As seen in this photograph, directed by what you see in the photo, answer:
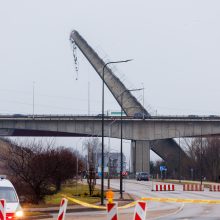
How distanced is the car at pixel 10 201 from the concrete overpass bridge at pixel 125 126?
2984 inches

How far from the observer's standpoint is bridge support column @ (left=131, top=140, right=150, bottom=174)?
104m

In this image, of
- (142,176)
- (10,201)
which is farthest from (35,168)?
(142,176)

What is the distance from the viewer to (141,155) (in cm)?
10812

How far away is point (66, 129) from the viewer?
333ft

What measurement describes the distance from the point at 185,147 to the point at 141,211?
120806 mm

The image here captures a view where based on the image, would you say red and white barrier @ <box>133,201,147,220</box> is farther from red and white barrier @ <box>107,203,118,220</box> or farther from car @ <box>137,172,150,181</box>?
car @ <box>137,172,150,181</box>

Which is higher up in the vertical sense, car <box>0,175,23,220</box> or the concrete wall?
the concrete wall

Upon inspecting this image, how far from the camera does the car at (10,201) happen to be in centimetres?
2180

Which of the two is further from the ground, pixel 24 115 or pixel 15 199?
pixel 24 115

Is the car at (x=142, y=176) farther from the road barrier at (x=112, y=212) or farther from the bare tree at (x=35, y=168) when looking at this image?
the road barrier at (x=112, y=212)

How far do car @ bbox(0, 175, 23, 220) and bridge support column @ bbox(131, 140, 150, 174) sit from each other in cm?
7931

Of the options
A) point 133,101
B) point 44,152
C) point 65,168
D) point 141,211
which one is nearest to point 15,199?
point 141,211

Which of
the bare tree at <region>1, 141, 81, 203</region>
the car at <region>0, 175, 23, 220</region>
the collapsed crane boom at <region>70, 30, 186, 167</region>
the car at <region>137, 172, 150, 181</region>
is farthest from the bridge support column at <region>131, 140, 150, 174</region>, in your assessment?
the car at <region>0, 175, 23, 220</region>

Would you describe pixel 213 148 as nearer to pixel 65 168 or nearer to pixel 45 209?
pixel 65 168
